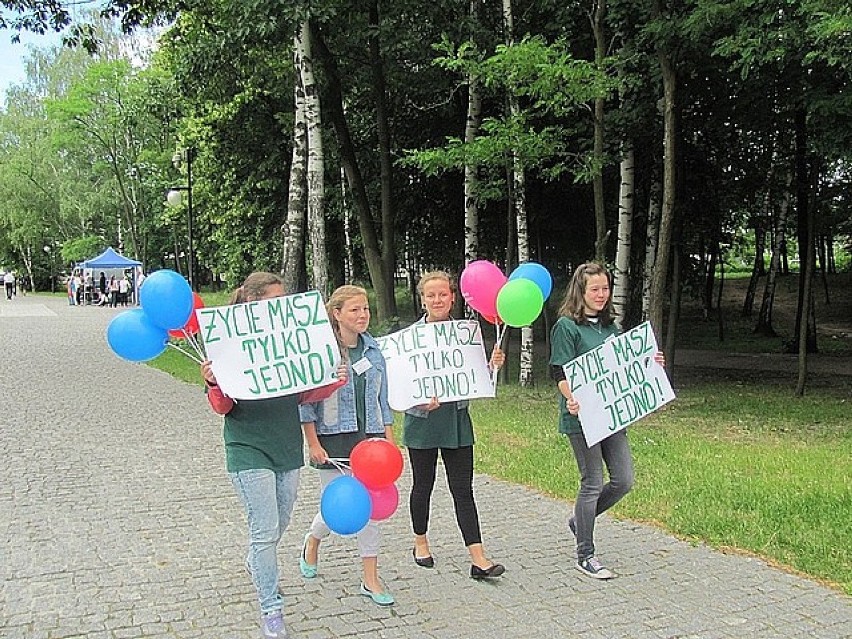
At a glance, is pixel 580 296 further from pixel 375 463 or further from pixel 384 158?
pixel 384 158

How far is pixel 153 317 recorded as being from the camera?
15.6 ft

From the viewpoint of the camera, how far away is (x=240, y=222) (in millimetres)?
27094

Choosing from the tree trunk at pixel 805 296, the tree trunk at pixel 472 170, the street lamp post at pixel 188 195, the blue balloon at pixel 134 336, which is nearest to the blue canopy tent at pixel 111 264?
the street lamp post at pixel 188 195

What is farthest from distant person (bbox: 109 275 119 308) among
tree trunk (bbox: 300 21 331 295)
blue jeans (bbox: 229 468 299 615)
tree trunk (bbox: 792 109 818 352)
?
blue jeans (bbox: 229 468 299 615)

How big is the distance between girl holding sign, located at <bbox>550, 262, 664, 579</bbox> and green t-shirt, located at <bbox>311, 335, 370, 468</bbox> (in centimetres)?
116

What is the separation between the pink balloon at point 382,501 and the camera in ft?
16.4

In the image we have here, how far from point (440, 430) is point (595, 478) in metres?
1.00

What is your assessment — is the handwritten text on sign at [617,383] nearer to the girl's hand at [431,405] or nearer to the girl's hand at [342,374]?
the girl's hand at [431,405]

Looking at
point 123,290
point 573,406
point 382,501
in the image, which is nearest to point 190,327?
point 382,501

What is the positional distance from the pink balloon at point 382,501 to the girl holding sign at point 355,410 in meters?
0.16

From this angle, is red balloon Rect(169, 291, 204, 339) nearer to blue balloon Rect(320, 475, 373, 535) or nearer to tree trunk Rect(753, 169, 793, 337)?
blue balloon Rect(320, 475, 373, 535)

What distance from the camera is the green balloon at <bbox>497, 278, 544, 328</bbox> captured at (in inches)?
219

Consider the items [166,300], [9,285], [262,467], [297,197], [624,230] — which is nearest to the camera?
[262,467]

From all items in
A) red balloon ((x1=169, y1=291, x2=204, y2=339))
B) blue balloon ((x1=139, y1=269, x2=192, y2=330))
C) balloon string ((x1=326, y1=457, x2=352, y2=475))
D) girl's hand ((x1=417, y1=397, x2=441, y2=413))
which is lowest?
balloon string ((x1=326, y1=457, x2=352, y2=475))
